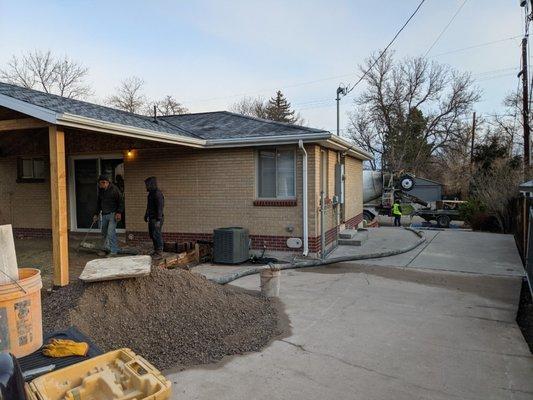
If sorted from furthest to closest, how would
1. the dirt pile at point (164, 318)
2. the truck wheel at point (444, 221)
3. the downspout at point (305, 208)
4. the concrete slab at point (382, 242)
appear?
the truck wheel at point (444, 221), the concrete slab at point (382, 242), the downspout at point (305, 208), the dirt pile at point (164, 318)

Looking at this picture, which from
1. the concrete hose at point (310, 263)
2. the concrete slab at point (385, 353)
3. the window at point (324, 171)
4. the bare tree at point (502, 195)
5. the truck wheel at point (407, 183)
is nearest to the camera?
the concrete slab at point (385, 353)

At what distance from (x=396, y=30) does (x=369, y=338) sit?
33.7 feet

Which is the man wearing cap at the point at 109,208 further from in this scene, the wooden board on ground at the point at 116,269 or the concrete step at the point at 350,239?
the concrete step at the point at 350,239

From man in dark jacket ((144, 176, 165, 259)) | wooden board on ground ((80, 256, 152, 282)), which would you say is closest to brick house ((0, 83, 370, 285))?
man in dark jacket ((144, 176, 165, 259))

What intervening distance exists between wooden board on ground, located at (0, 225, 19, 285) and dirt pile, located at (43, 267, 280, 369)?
146 cm

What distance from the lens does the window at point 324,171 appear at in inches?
408

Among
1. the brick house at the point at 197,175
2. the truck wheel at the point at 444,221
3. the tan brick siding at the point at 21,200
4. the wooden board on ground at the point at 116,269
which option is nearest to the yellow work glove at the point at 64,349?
the wooden board on ground at the point at 116,269

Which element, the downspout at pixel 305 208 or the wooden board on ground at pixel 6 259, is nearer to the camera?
the wooden board on ground at pixel 6 259

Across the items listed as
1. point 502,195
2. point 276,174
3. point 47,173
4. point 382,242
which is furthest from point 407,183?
point 47,173

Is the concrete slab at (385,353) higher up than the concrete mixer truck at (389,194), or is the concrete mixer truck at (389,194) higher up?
the concrete mixer truck at (389,194)

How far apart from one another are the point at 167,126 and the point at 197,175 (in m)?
1.55

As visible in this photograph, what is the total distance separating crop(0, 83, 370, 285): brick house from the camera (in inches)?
386

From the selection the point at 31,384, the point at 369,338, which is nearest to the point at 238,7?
the point at 369,338

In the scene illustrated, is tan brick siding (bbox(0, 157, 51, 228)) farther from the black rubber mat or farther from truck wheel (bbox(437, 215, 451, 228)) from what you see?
truck wheel (bbox(437, 215, 451, 228))
